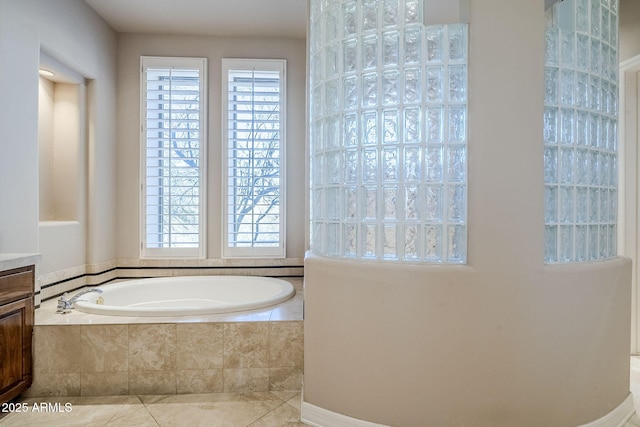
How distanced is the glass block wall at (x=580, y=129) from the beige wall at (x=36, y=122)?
2.96m

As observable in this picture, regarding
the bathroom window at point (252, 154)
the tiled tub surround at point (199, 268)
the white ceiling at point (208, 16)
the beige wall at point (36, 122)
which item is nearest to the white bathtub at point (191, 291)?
the tiled tub surround at point (199, 268)

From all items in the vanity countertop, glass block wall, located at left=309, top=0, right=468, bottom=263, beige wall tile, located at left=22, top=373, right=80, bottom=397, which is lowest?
beige wall tile, located at left=22, top=373, right=80, bottom=397

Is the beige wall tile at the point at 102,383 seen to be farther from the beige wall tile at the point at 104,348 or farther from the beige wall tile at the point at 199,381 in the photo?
the beige wall tile at the point at 199,381

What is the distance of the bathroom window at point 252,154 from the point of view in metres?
3.61

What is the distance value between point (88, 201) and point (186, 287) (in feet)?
3.58

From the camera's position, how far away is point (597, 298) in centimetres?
175

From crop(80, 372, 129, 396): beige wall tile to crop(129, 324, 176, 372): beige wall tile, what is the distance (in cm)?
8

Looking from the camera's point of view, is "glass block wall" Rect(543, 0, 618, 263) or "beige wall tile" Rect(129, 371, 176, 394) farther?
"beige wall tile" Rect(129, 371, 176, 394)

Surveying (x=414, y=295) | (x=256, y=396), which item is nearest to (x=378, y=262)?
(x=414, y=295)

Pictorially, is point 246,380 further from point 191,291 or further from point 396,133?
point 396,133

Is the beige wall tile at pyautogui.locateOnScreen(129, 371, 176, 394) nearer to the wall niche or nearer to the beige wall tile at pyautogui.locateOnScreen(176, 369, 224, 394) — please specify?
the beige wall tile at pyautogui.locateOnScreen(176, 369, 224, 394)

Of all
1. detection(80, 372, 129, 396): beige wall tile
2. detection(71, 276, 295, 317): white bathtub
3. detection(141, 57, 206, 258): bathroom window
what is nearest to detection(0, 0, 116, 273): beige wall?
detection(141, 57, 206, 258): bathroom window

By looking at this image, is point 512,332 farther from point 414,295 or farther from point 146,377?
point 146,377

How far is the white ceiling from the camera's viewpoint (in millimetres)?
3100
